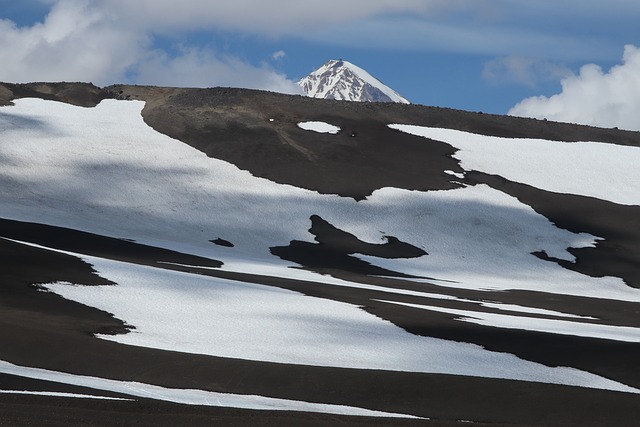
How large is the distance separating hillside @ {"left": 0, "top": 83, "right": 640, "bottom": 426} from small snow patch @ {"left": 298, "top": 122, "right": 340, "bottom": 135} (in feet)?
1.16

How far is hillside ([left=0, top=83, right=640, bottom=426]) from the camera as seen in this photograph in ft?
112

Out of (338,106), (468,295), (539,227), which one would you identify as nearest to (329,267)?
(468,295)

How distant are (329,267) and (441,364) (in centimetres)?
3333

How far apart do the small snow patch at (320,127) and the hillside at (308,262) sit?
35 cm

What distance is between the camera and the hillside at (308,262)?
34281 mm

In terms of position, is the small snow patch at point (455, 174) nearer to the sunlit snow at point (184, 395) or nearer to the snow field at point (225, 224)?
the snow field at point (225, 224)

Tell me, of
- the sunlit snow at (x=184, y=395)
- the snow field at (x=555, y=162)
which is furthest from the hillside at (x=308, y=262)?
the snow field at (x=555, y=162)

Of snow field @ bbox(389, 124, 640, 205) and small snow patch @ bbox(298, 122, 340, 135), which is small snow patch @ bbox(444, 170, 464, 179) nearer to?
snow field @ bbox(389, 124, 640, 205)

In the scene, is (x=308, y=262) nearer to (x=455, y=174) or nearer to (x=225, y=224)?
(x=225, y=224)

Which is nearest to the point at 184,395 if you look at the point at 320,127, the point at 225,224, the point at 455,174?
the point at 225,224

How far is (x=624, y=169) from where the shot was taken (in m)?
107

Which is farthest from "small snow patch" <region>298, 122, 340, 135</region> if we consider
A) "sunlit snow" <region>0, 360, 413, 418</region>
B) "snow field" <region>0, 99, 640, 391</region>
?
"sunlit snow" <region>0, 360, 413, 418</region>

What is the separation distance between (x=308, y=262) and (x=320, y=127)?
118 ft

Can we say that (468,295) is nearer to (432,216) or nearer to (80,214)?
(432,216)
